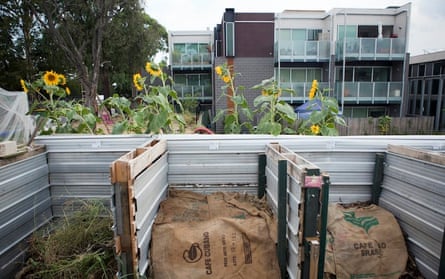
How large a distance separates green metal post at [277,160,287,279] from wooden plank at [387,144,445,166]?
45.1 inches

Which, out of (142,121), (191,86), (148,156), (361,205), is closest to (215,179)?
(148,156)

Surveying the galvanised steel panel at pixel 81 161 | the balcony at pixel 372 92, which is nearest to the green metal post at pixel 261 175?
the galvanised steel panel at pixel 81 161

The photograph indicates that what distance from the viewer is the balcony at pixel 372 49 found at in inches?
588

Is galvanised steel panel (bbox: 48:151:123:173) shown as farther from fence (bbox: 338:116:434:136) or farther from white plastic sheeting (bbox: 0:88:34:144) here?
fence (bbox: 338:116:434:136)

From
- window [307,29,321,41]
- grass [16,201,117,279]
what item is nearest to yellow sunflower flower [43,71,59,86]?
grass [16,201,117,279]

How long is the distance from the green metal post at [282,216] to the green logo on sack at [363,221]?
2.52ft

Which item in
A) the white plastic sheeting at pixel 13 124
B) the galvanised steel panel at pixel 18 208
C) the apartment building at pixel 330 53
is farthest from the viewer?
the apartment building at pixel 330 53

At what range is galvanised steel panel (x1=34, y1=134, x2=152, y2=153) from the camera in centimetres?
272

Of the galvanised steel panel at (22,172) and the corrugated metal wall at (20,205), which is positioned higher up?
the galvanised steel panel at (22,172)

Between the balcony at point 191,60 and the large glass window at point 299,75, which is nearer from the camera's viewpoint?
the large glass window at point 299,75

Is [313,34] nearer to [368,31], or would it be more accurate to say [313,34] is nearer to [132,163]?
[368,31]

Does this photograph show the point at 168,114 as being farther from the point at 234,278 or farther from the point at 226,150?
the point at 234,278

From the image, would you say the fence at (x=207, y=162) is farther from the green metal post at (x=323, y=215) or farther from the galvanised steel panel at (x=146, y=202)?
the green metal post at (x=323, y=215)

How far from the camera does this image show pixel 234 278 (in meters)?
2.04
